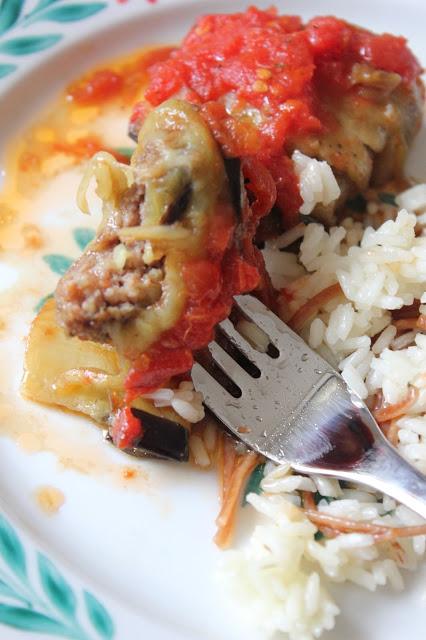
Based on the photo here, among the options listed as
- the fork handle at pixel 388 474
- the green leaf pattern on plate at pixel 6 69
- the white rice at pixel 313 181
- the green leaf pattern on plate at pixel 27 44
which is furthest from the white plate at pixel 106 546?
the green leaf pattern on plate at pixel 27 44

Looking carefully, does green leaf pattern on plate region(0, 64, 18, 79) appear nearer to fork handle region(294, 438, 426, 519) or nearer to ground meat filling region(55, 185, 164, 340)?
ground meat filling region(55, 185, 164, 340)

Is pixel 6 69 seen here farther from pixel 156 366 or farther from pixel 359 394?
pixel 359 394

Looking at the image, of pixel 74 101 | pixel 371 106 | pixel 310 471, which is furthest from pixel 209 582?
pixel 74 101

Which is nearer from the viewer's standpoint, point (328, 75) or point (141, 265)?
point (141, 265)

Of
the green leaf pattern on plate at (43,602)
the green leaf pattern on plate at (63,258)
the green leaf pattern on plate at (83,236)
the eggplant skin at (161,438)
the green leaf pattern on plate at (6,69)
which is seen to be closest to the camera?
the green leaf pattern on plate at (43,602)

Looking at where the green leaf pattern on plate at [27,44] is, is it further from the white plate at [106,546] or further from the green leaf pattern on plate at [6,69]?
the white plate at [106,546]

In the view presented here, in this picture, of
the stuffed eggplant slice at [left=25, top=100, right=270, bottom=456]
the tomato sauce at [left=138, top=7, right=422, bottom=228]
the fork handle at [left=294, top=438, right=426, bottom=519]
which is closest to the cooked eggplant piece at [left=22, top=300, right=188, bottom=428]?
the stuffed eggplant slice at [left=25, top=100, right=270, bottom=456]

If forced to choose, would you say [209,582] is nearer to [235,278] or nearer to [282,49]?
[235,278]

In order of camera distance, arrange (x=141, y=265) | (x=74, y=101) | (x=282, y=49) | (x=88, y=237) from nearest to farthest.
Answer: (x=141, y=265) → (x=282, y=49) → (x=88, y=237) → (x=74, y=101)
